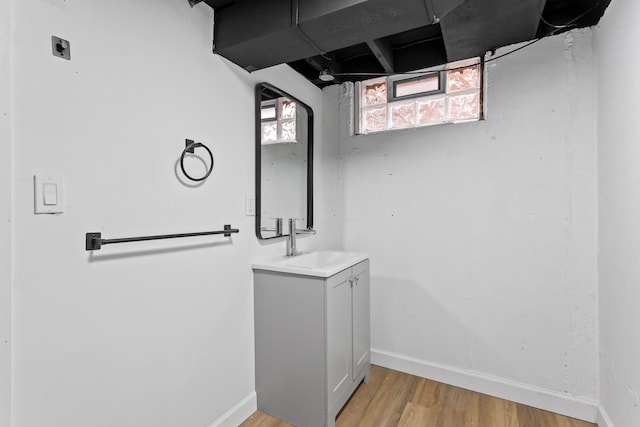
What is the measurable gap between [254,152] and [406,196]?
1152 millimetres

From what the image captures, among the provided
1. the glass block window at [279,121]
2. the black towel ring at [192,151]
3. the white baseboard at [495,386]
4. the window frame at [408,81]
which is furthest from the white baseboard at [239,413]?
the window frame at [408,81]

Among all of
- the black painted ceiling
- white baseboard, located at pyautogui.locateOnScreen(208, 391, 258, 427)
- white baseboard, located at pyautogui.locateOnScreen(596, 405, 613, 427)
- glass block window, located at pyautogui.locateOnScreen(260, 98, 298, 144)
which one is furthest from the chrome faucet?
white baseboard, located at pyautogui.locateOnScreen(596, 405, 613, 427)

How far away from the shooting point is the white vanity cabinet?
167 cm

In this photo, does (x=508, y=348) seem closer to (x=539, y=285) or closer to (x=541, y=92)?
(x=539, y=285)

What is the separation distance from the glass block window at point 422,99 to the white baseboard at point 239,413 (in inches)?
80.4

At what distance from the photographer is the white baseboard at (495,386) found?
5.84ft

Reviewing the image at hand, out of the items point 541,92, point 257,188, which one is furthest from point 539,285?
point 257,188

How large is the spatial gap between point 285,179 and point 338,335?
1.10 metres

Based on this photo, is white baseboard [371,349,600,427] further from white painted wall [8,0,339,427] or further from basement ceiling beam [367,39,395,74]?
basement ceiling beam [367,39,395,74]

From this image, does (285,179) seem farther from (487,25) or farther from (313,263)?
(487,25)

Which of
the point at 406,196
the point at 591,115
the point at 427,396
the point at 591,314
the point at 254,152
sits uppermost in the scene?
the point at 591,115

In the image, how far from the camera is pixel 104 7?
1150 millimetres

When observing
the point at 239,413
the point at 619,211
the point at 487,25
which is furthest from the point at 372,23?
the point at 239,413

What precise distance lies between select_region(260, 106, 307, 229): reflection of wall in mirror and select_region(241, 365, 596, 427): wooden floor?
121 cm
